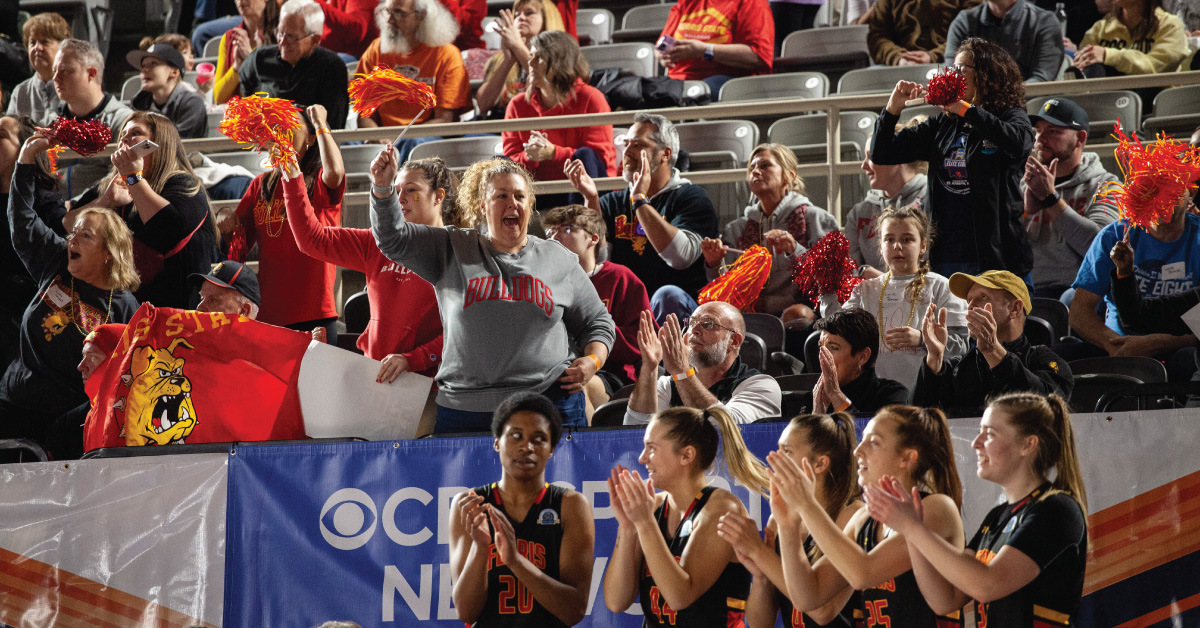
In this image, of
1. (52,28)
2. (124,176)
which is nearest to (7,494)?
(124,176)

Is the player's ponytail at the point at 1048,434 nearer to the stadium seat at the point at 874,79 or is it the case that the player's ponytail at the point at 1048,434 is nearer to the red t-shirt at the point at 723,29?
the stadium seat at the point at 874,79

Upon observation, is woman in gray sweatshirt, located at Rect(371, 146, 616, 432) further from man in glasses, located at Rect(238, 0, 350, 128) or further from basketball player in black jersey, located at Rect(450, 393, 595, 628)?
man in glasses, located at Rect(238, 0, 350, 128)

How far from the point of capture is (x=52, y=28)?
28.6 feet

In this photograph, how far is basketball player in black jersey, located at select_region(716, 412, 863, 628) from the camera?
3332 millimetres

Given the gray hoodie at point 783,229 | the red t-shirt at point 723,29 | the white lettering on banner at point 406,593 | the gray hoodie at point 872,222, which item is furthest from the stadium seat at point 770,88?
the white lettering on banner at point 406,593

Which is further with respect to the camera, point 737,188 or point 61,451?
point 737,188

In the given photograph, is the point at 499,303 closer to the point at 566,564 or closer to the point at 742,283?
the point at 566,564

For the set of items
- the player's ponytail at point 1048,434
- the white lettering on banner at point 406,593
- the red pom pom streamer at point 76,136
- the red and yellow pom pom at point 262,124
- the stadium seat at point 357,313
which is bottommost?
the white lettering on banner at point 406,593

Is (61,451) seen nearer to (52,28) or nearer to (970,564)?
(970,564)

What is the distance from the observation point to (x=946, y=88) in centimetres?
541

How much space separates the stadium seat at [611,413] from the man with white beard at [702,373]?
0.14 meters

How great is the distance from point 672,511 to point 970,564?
3.01 feet

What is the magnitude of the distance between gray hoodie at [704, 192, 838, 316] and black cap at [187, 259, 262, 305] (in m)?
2.15

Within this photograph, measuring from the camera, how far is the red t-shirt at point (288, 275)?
5.72 meters
